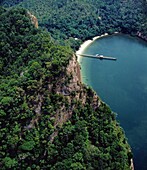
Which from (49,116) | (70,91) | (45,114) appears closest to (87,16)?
(70,91)

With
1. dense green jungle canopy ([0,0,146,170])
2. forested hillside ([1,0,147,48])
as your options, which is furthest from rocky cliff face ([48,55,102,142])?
forested hillside ([1,0,147,48])

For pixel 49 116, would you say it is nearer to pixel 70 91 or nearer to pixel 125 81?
pixel 70 91

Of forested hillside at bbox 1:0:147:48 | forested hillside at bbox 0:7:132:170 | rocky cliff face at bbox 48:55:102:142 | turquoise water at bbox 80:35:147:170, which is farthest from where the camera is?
forested hillside at bbox 1:0:147:48

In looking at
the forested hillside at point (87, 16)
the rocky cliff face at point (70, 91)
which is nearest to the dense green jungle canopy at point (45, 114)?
the rocky cliff face at point (70, 91)

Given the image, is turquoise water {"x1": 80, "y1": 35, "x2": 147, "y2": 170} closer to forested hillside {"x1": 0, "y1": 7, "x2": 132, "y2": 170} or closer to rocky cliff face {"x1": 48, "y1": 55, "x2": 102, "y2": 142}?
forested hillside {"x1": 0, "y1": 7, "x2": 132, "y2": 170}

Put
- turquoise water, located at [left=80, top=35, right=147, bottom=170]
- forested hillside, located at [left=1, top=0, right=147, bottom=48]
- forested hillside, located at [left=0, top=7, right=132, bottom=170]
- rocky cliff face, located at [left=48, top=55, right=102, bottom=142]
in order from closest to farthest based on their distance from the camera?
forested hillside, located at [left=0, top=7, right=132, bottom=170], rocky cliff face, located at [left=48, top=55, right=102, bottom=142], turquoise water, located at [left=80, top=35, right=147, bottom=170], forested hillside, located at [left=1, top=0, right=147, bottom=48]

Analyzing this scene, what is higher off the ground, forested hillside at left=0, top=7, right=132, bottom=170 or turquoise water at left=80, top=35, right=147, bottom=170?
forested hillside at left=0, top=7, right=132, bottom=170
